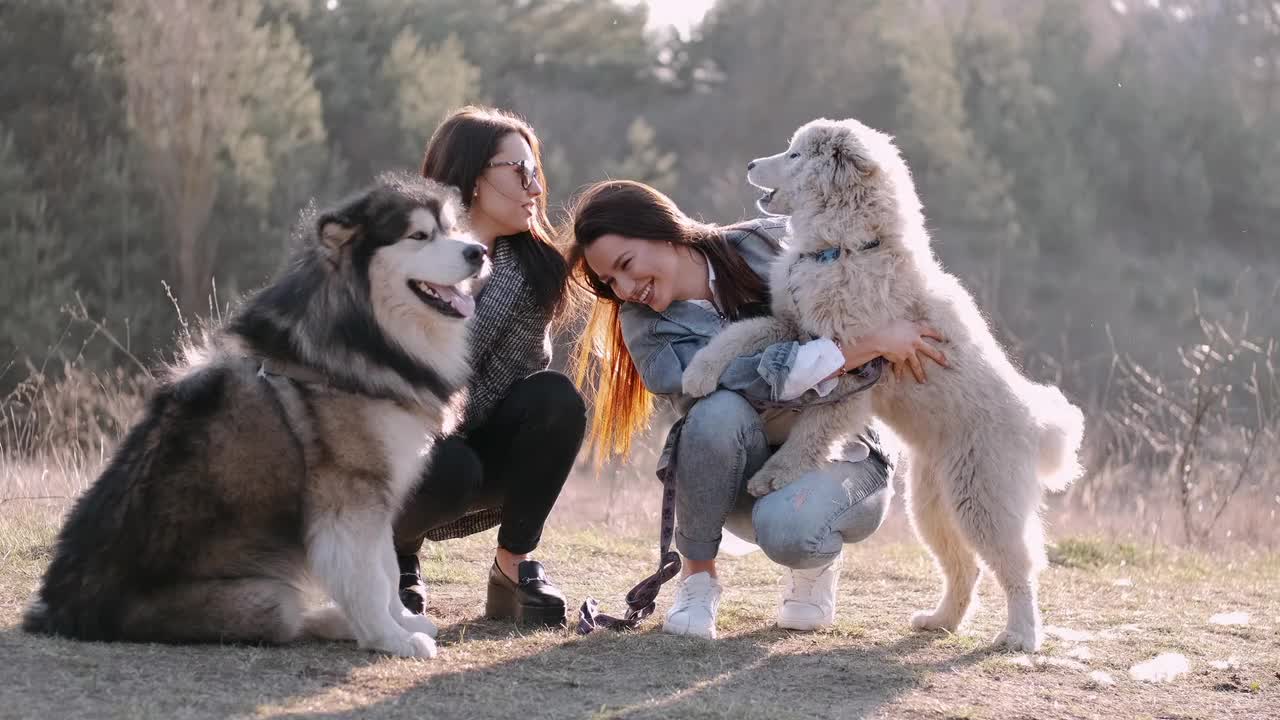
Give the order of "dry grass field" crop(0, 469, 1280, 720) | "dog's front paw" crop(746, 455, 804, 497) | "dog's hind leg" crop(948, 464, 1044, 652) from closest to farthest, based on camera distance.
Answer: "dry grass field" crop(0, 469, 1280, 720) → "dog's hind leg" crop(948, 464, 1044, 652) → "dog's front paw" crop(746, 455, 804, 497)

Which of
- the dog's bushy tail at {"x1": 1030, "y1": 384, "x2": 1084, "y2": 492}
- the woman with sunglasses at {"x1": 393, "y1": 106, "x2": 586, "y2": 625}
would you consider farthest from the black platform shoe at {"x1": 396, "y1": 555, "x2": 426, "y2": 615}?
the dog's bushy tail at {"x1": 1030, "y1": 384, "x2": 1084, "y2": 492}

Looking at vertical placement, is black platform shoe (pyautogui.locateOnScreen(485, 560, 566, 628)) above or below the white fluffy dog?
below

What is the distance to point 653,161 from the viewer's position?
19.6 metres

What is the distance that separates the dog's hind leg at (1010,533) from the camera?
371 cm

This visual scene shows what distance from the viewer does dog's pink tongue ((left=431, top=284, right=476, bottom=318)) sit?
138 inches

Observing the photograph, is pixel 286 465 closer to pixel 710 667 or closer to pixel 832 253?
pixel 710 667

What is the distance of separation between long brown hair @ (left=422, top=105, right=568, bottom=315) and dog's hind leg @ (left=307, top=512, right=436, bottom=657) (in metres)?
1.09

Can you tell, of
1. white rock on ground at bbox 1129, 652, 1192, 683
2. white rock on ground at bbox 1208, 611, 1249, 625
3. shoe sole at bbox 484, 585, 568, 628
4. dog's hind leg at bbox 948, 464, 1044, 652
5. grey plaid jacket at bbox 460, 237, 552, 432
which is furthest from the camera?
white rock on ground at bbox 1208, 611, 1249, 625

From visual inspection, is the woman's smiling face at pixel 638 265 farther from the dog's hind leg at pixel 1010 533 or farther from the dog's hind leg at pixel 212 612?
the dog's hind leg at pixel 212 612

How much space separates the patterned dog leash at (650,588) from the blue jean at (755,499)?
0.13 ft

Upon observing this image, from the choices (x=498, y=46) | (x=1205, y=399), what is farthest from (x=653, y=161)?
(x=1205, y=399)

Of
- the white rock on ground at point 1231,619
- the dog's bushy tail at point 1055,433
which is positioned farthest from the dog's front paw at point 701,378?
the white rock on ground at point 1231,619

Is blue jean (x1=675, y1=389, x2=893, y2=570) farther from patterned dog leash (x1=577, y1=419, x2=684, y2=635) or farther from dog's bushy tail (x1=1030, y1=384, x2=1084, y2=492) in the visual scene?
dog's bushy tail (x1=1030, y1=384, x2=1084, y2=492)

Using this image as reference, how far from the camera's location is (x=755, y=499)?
13.0 feet
